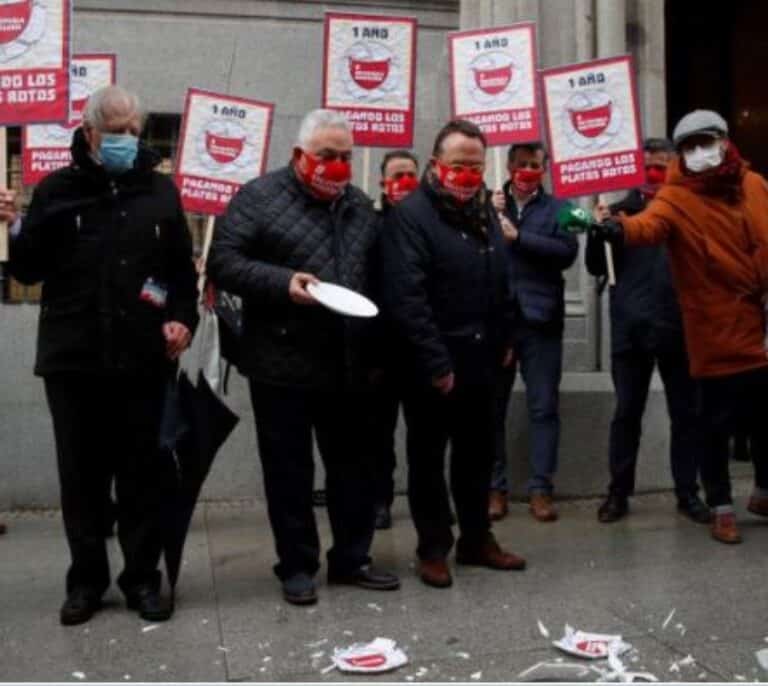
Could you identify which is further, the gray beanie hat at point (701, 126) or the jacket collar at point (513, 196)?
the jacket collar at point (513, 196)

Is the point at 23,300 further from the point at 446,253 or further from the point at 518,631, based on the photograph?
the point at 518,631

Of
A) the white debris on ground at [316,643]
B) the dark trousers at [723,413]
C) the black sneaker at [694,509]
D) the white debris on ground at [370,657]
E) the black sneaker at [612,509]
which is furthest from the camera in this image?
the black sneaker at [612,509]

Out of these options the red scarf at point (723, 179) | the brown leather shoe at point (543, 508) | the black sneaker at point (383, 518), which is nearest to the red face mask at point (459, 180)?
the red scarf at point (723, 179)

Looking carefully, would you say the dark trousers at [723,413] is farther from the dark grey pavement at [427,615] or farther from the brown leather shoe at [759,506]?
the brown leather shoe at [759,506]

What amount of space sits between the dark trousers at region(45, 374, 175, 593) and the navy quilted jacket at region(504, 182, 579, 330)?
7.65 ft

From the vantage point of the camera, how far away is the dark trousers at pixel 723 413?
18.5ft

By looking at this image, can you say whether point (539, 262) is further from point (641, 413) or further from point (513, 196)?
point (641, 413)

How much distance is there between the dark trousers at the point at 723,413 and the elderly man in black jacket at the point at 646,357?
1.07ft

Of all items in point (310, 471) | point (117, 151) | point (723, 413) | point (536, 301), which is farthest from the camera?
point (536, 301)

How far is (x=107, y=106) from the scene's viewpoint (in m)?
4.41

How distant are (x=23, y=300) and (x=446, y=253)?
3370mm

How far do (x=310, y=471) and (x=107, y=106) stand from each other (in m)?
1.60

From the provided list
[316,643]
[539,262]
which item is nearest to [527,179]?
[539,262]

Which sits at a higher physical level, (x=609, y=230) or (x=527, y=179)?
(x=527, y=179)
